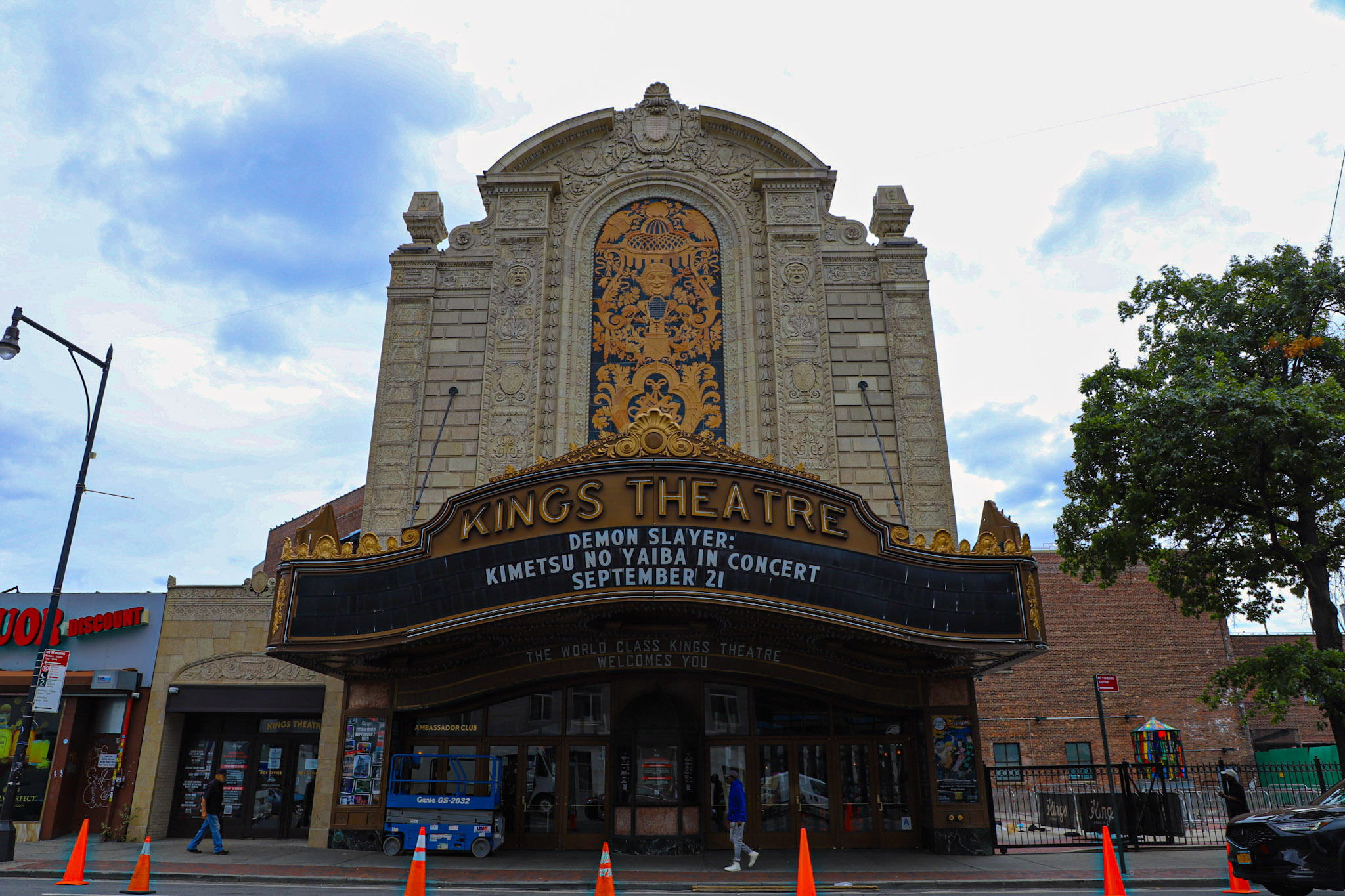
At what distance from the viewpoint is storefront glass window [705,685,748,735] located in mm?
18734

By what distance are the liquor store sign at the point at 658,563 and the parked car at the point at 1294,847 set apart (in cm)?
439

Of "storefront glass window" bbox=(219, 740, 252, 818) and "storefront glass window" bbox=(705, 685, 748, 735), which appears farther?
"storefront glass window" bbox=(219, 740, 252, 818)

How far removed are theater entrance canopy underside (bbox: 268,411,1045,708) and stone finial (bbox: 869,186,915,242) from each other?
9.74m

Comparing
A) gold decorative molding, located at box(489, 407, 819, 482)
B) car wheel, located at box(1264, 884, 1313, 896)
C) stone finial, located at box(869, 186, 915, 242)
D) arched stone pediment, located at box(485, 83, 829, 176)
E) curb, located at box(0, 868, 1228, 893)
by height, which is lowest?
curb, located at box(0, 868, 1228, 893)

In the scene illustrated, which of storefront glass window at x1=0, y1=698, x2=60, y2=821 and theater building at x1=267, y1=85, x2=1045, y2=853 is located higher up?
theater building at x1=267, y1=85, x2=1045, y2=853

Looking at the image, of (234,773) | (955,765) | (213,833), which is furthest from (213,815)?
(955,765)

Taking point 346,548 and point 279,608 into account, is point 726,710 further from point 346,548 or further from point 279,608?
point 279,608

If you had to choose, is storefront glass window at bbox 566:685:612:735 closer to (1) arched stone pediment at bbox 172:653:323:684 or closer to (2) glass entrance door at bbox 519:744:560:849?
(2) glass entrance door at bbox 519:744:560:849

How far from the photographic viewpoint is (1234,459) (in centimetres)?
1859

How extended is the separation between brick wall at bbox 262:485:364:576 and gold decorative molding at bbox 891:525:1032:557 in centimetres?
3695

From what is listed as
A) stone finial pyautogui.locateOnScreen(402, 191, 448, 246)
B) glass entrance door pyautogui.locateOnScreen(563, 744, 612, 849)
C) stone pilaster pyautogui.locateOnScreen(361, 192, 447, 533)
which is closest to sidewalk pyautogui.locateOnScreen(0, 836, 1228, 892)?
glass entrance door pyautogui.locateOnScreen(563, 744, 612, 849)

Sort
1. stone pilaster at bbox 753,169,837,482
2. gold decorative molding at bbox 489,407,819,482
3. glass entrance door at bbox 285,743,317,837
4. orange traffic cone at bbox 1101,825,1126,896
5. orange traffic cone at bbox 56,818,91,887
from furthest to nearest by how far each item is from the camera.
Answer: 1. stone pilaster at bbox 753,169,837,482
2. glass entrance door at bbox 285,743,317,837
3. gold decorative molding at bbox 489,407,819,482
4. orange traffic cone at bbox 56,818,91,887
5. orange traffic cone at bbox 1101,825,1126,896

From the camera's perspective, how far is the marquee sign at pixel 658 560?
14.9 meters

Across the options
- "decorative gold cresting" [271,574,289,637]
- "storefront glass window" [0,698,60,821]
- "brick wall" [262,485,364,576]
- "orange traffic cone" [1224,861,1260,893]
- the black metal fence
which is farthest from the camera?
"brick wall" [262,485,364,576]
